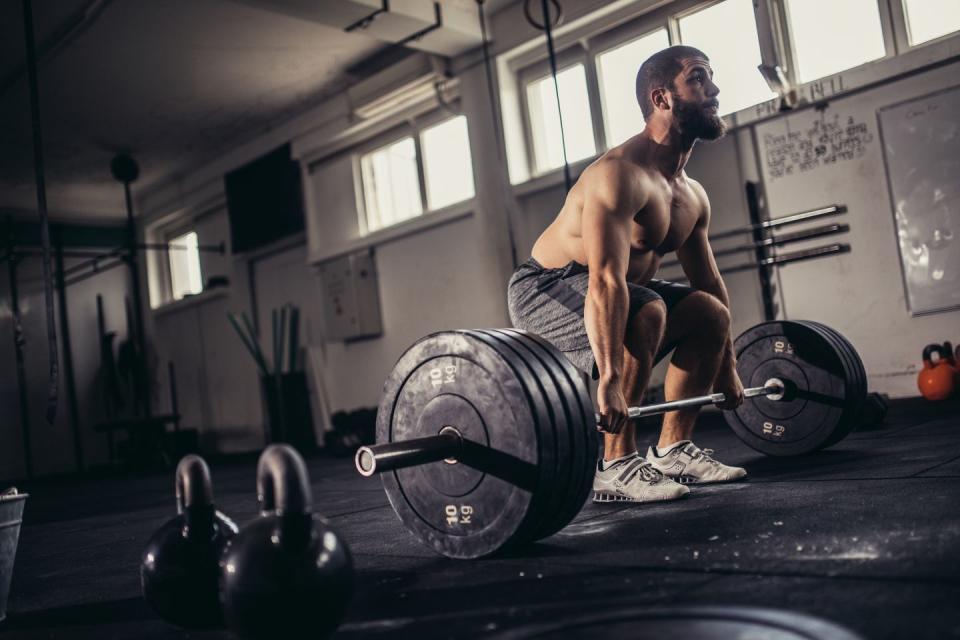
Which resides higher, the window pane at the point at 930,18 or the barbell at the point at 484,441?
the window pane at the point at 930,18

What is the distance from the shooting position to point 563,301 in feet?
7.48

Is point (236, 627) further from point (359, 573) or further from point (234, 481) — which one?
point (234, 481)

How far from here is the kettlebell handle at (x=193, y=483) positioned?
4.22ft

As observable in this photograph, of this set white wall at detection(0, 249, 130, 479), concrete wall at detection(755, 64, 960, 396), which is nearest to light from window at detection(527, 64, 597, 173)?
concrete wall at detection(755, 64, 960, 396)

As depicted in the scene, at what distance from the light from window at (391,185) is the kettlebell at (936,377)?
3850mm

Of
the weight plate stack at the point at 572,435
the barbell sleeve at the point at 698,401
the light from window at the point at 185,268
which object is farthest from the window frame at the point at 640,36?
the light from window at the point at 185,268

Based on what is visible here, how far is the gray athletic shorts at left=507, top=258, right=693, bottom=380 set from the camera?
224 cm

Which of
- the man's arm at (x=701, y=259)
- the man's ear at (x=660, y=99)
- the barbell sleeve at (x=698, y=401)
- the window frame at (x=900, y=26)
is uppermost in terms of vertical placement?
the window frame at (x=900, y=26)

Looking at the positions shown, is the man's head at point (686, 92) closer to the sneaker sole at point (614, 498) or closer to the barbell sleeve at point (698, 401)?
the barbell sleeve at point (698, 401)

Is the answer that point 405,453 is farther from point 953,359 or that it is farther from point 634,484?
point 953,359

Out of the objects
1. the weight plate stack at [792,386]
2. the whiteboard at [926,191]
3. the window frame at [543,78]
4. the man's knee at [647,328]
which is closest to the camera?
the man's knee at [647,328]

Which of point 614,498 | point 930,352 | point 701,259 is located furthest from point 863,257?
point 614,498

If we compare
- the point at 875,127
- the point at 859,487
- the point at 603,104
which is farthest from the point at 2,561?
the point at 603,104

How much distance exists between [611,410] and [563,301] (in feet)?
1.78
